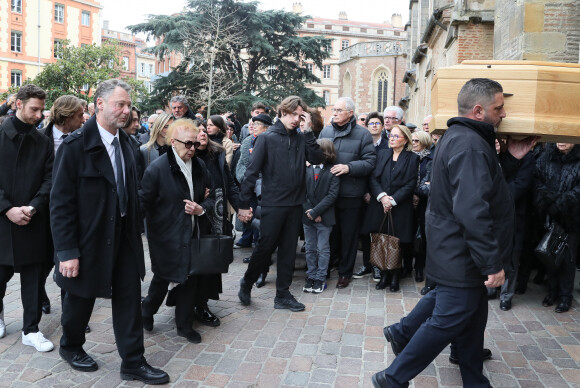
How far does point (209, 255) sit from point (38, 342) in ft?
5.35

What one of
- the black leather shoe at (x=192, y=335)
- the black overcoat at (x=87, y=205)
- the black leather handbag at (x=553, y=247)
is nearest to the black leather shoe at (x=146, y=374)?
the black overcoat at (x=87, y=205)

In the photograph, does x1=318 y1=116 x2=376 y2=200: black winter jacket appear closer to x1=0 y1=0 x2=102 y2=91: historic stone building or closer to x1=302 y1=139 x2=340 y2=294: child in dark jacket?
x1=302 y1=139 x2=340 y2=294: child in dark jacket

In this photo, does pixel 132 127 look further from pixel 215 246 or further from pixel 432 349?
pixel 432 349

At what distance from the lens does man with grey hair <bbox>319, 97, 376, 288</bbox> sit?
259 inches

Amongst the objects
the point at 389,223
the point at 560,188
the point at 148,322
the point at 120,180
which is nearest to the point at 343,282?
the point at 389,223

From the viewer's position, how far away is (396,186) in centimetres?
659

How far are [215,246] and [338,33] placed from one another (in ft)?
297

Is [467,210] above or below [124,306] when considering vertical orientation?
above

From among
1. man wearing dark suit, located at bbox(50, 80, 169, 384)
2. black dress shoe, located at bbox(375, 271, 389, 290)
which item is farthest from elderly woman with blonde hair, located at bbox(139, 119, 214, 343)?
black dress shoe, located at bbox(375, 271, 389, 290)

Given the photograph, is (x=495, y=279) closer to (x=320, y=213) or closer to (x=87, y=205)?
(x=87, y=205)

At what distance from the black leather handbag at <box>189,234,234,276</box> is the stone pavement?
691 mm

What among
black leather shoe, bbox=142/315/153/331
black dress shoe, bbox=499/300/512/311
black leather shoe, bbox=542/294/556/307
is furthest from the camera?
black leather shoe, bbox=542/294/556/307

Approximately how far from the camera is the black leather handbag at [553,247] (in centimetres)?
567

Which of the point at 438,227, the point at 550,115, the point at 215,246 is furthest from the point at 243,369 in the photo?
the point at 550,115
